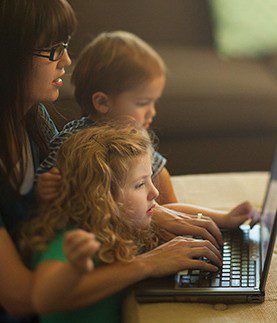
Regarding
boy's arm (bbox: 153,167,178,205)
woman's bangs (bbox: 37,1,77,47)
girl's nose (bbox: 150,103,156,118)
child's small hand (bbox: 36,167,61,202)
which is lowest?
boy's arm (bbox: 153,167,178,205)

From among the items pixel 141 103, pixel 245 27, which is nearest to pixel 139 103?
pixel 141 103

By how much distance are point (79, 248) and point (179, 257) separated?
10.6 inches

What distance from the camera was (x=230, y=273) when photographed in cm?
106

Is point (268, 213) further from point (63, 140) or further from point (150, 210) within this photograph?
point (63, 140)

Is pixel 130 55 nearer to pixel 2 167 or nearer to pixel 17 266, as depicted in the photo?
pixel 2 167

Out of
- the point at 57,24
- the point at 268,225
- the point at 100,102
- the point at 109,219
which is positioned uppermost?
the point at 57,24

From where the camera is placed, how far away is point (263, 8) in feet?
6.36

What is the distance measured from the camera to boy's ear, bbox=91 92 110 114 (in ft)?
3.65

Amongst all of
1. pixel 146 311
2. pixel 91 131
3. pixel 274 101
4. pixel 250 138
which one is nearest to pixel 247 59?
pixel 274 101

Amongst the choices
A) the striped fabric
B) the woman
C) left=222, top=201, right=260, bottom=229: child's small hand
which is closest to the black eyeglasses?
the woman

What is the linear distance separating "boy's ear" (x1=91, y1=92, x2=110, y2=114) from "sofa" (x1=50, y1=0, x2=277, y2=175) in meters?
0.04

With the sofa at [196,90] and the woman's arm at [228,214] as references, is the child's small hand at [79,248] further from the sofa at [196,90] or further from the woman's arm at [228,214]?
the woman's arm at [228,214]

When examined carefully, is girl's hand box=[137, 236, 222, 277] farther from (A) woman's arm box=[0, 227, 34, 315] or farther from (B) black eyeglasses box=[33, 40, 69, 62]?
(B) black eyeglasses box=[33, 40, 69, 62]

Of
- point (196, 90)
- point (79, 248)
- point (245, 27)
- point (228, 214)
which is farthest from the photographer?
point (245, 27)
